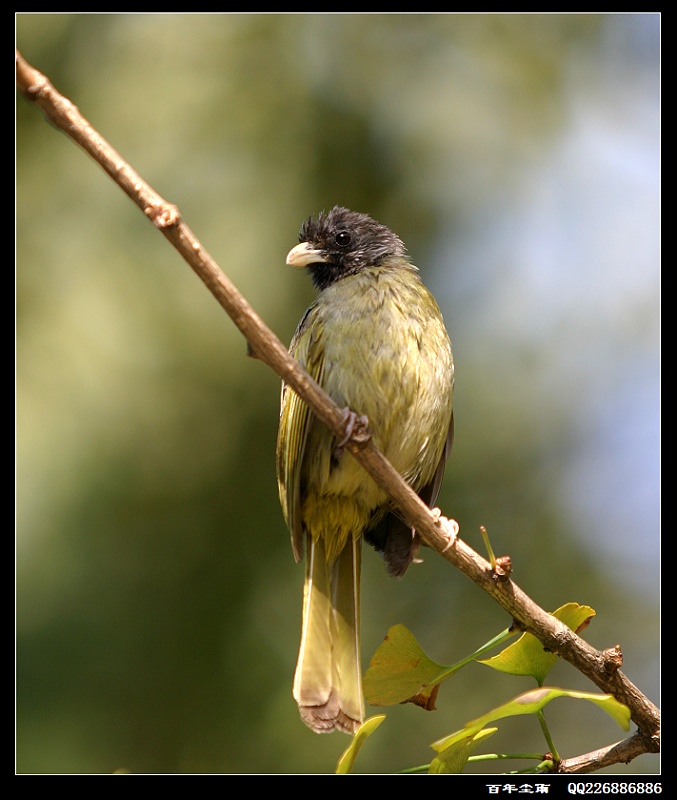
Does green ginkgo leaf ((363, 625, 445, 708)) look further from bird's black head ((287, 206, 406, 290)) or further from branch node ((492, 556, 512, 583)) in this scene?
bird's black head ((287, 206, 406, 290))

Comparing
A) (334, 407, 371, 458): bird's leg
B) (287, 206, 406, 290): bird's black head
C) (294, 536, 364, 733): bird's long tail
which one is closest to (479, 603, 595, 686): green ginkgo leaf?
(334, 407, 371, 458): bird's leg

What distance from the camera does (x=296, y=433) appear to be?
350 cm

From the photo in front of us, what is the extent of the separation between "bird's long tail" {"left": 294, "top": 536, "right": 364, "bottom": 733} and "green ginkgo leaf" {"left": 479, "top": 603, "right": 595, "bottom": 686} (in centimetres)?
108

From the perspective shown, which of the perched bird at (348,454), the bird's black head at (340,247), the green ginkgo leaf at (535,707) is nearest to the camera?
the green ginkgo leaf at (535,707)

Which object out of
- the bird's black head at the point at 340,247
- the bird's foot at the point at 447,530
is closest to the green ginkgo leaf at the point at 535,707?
the bird's foot at the point at 447,530

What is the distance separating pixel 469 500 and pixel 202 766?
2.14 metres

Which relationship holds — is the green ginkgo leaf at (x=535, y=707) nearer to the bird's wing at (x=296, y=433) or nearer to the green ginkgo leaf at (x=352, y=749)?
the green ginkgo leaf at (x=352, y=749)

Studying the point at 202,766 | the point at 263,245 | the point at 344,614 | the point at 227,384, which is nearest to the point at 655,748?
the point at 344,614

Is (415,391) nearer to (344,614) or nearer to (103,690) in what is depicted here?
(344,614)

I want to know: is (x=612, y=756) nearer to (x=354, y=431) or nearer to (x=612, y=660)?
(x=612, y=660)

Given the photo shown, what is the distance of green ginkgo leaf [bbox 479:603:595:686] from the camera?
229 cm

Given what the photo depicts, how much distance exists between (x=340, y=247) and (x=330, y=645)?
67.0 inches

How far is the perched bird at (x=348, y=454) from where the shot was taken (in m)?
3.38

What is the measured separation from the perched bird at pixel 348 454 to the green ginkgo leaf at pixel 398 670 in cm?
91
